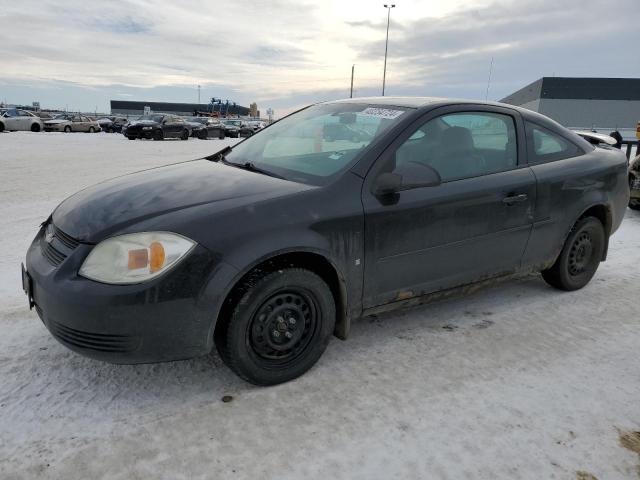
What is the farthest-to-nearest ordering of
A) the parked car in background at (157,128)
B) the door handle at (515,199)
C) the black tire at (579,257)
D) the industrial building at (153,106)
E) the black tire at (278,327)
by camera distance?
the industrial building at (153,106)
the parked car in background at (157,128)
the black tire at (579,257)
the door handle at (515,199)
the black tire at (278,327)

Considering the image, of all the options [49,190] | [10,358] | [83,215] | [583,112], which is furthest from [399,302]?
[583,112]

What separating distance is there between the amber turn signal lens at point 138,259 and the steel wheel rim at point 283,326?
598 mm

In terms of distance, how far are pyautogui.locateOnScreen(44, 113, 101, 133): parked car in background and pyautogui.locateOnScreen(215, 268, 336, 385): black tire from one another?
3554 cm

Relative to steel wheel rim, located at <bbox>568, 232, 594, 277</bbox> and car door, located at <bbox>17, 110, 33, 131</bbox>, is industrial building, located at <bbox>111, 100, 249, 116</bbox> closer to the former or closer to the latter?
car door, located at <bbox>17, 110, 33, 131</bbox>

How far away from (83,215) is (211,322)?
0.94 metres

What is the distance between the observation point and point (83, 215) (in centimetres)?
271

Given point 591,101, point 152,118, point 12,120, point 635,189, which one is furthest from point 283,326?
point 591,101

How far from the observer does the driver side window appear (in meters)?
3.15

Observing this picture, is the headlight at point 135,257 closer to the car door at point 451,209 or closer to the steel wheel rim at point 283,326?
the steel wheel rim at point 283,326

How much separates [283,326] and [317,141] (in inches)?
55.5

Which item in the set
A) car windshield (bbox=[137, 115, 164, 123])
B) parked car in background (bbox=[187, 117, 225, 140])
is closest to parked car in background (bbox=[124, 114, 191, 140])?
car windshield (bbox=[137, 115, 164, 123])

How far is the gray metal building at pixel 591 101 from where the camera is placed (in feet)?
155

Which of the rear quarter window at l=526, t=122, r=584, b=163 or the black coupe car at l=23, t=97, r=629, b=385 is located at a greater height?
the rear quarter window at l=526, t=122, r=584, b=163

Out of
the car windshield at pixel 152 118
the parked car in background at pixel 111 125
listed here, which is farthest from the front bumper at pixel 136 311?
the parked car in background at pixel 111 125
